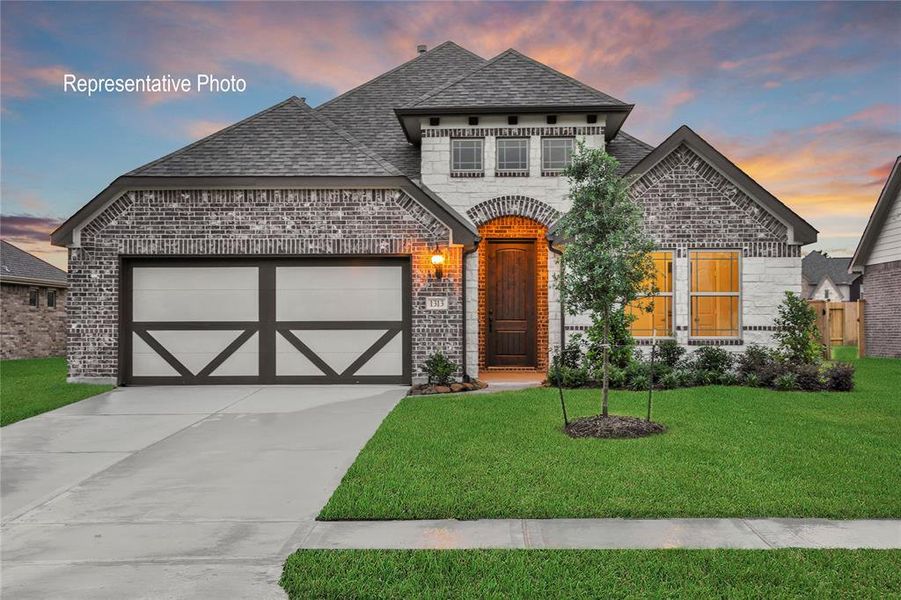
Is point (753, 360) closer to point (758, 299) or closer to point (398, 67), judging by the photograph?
point (758, 299)

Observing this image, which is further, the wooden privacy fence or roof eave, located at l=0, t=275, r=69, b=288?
the wooden privacy fence

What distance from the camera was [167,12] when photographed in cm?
1394

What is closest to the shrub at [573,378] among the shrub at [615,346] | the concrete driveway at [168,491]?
the shrub at [615,346]

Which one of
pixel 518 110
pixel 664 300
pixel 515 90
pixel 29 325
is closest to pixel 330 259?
pixel 518 110

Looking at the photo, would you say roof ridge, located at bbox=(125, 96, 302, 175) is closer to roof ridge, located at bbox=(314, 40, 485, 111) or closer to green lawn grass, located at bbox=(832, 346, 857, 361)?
roof ridge, located at bbox=(314, 40, 485, 111)

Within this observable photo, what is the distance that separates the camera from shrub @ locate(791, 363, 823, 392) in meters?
11.7

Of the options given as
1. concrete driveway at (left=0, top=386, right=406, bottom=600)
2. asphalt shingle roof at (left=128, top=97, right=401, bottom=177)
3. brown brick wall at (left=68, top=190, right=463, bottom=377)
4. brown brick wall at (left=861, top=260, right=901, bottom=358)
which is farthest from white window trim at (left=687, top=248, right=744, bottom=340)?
brown brick wall at (left=861, top=260, right=901, bottom=358)

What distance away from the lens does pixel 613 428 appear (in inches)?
307

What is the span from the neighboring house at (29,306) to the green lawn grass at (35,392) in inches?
237

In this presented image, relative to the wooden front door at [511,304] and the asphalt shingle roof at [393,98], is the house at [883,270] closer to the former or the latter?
the wooden front door at [511,304]

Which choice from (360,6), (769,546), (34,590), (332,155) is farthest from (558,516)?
(360,6)

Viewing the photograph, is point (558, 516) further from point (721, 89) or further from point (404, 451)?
point (721, 89)

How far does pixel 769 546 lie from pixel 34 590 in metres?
4.78

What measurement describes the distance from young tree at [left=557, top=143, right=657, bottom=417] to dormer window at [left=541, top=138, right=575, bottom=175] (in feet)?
18.7
